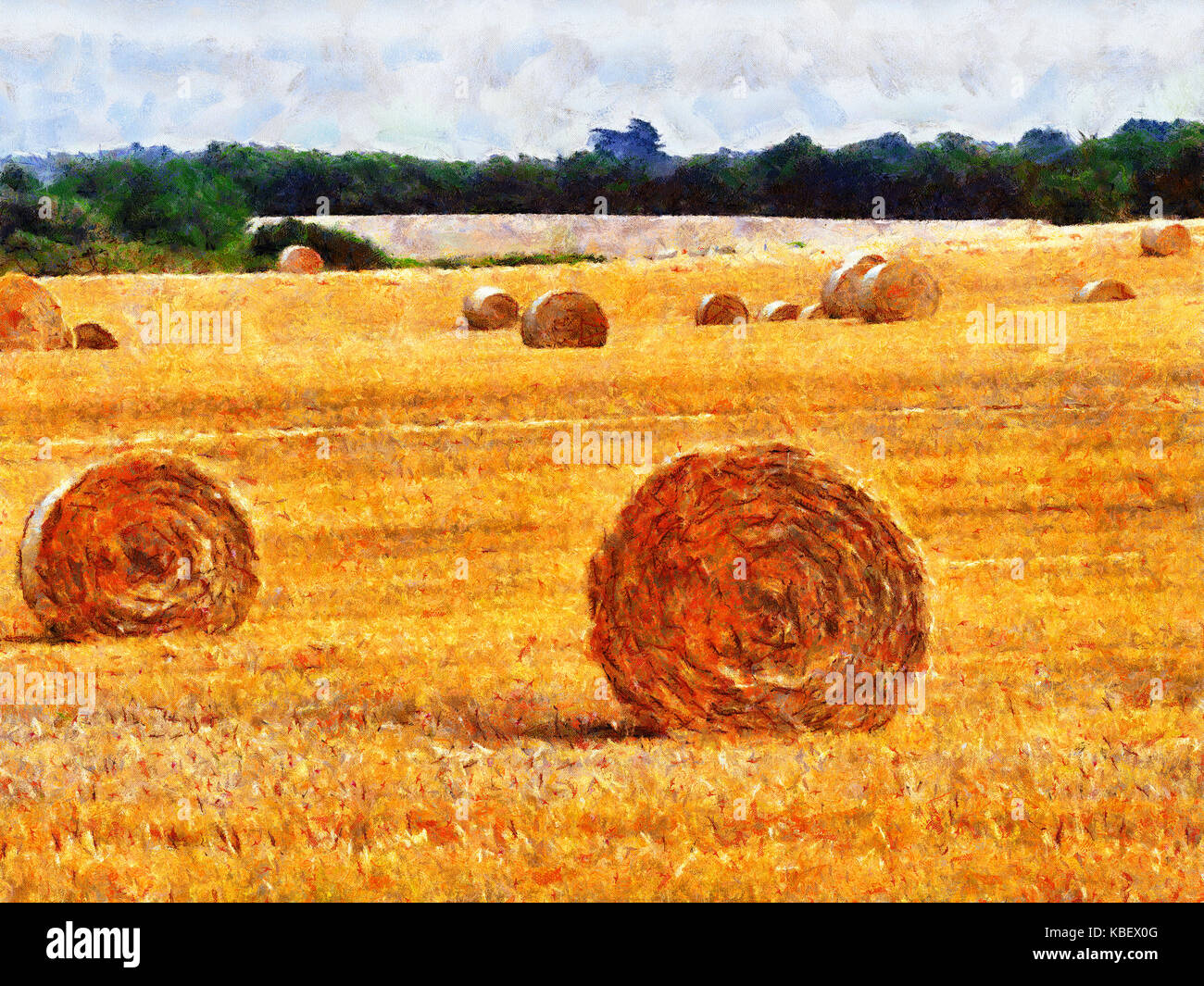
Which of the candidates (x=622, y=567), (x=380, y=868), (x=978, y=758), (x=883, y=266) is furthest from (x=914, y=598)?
(x=883, y=266)

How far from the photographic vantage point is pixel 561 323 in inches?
1194

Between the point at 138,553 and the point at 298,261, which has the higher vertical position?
the point at 298,261

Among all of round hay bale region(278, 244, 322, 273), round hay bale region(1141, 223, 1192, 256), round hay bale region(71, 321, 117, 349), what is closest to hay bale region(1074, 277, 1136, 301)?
round hay bale region(1141, 223, 1192, 256)

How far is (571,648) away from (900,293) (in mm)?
19550

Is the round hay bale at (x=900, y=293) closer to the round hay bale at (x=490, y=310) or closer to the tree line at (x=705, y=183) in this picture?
the round hay bale at (x=490, y=310)

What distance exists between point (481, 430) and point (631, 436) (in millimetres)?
1986

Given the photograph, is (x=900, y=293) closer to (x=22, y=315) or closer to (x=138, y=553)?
(x=22, y=315)

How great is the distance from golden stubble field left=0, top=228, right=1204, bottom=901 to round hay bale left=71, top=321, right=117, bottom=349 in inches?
258

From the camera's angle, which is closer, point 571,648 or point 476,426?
point 571,648

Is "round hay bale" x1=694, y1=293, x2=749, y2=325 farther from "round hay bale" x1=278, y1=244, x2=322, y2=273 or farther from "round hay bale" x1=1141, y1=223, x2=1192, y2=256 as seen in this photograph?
"round hay bale" x1=278, y1=244, x2=322, y2=273

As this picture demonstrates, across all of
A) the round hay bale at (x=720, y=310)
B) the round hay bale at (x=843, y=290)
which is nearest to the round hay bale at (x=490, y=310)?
the round hay bale at (x=720, y=310)

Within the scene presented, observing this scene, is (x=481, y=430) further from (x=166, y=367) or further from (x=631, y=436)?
(x=166, y=367)

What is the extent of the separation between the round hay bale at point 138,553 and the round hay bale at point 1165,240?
3483cm

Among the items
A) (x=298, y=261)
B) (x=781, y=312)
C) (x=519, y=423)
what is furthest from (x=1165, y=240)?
(x=519, y=423)
